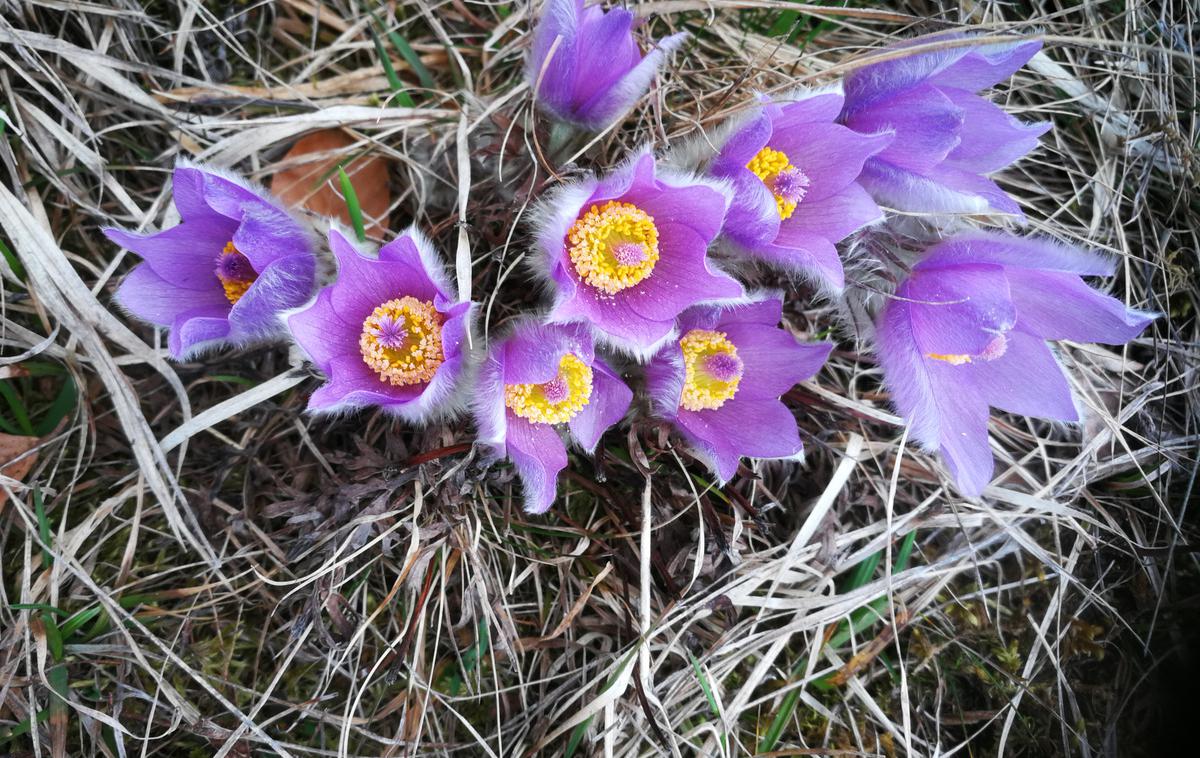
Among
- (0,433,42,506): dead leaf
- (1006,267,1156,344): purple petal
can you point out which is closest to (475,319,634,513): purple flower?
(1006,267,1156,344): purple petal

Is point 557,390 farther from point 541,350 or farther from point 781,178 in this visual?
point 781,178

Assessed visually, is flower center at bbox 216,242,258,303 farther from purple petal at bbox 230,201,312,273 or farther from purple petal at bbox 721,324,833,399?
purple petal at bbox 721,324,833,399

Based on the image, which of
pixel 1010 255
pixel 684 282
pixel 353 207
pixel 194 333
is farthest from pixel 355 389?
pixel 1010 255

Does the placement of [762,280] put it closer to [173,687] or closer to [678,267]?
[678,267]

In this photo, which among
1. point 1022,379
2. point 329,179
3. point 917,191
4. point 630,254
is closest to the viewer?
point 630,254

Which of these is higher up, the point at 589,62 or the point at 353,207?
the point at 589,62

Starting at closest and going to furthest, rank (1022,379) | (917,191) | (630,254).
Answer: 1. (630,254)
2. (917,191)
3. (1022,379)

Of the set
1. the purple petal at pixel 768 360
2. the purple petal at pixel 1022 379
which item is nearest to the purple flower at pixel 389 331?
the purple petal at pixel 768 360

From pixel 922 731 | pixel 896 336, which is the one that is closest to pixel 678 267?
pixel 896 336
